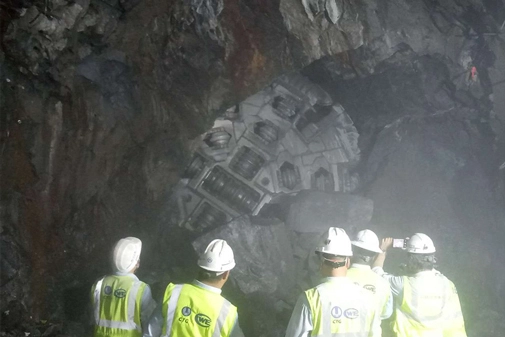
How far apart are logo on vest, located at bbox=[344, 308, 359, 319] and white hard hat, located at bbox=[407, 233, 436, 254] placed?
1.19m

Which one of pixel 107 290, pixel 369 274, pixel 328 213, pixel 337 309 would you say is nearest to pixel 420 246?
pixel 369 274

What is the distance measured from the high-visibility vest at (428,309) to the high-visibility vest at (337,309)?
0.95m

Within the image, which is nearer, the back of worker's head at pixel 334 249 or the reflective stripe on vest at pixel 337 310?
the reflective stripe on vest at pixel 337 310

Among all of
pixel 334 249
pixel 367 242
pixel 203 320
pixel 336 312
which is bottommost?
pixel 203 320

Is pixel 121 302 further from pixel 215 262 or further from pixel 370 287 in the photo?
pixel 370 287

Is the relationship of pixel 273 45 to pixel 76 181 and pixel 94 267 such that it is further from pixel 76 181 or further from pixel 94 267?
pixel 94 267

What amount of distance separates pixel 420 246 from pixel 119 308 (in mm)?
2461

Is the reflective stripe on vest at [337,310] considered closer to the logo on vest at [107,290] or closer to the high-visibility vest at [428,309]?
the high-visibility vest at [428,309]

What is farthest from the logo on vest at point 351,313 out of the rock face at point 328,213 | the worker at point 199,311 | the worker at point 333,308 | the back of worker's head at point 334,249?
the rock face at point 328,213

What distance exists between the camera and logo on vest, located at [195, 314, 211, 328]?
263 cm

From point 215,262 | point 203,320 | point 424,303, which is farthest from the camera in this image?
point 424,303

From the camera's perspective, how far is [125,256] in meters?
3.16

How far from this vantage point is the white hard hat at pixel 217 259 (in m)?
2.75

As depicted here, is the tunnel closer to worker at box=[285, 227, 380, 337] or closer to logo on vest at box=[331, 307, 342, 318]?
worker at box=[285, 227, 380, 337]
